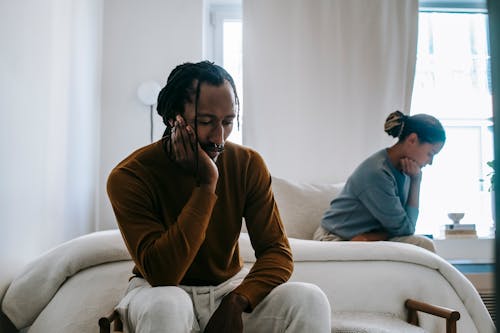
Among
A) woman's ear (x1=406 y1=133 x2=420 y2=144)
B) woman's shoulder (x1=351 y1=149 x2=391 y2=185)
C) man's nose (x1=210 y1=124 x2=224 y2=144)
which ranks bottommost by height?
woman's shoulder (x1=351 y1=149 x2=391 y2=185)

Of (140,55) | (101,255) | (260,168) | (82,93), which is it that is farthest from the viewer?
(140,55)

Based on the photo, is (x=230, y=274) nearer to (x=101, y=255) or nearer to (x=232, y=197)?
(x=232, y=197)

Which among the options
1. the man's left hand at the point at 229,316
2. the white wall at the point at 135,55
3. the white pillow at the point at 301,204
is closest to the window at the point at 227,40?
the white wall at the point at 135,55

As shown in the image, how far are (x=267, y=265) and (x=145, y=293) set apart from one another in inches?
13.0

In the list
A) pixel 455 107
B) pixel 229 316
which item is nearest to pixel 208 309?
pixel 229 316

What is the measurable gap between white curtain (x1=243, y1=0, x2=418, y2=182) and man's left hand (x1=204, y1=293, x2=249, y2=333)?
2304 mm

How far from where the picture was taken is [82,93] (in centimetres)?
313

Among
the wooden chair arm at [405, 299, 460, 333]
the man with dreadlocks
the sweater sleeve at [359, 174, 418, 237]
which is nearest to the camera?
the man with dreadlocks

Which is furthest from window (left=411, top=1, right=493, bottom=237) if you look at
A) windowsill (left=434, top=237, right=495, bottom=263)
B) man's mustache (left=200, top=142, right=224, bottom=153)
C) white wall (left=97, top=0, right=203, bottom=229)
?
man's mustache (left=200, top=142, right=224, bottom=153)

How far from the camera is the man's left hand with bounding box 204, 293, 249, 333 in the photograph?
1312 mm

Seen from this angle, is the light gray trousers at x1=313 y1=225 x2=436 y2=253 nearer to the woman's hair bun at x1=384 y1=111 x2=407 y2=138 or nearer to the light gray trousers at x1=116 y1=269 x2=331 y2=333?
the woman's hair bun at x1=384 y1=111 x2=407 y2=138

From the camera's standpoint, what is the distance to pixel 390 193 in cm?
251

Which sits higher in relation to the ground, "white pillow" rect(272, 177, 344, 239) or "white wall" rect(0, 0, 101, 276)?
"white wall" rect(0, 0, 101, 276)

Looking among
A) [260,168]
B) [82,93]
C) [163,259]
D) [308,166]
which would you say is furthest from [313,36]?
[163,259]
